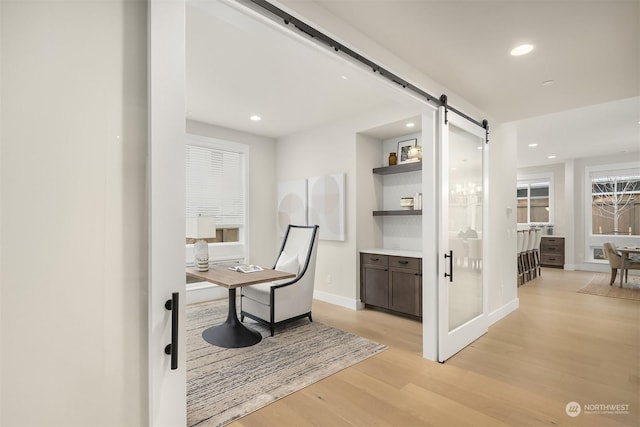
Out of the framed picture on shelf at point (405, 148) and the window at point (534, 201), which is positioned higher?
the framed picture on shelf at point (405, 148)

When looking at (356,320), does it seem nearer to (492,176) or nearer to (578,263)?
(492,176)

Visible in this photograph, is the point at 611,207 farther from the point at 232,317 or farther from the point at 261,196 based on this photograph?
the point at 232,317

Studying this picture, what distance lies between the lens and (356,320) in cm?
412

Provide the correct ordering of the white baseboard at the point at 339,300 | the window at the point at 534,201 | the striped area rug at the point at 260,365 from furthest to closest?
the window at the point at 534,201, the white baseboard at the point at 339,300, the striped area rug at the point at 260,365

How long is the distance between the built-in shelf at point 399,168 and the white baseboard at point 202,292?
3046mm

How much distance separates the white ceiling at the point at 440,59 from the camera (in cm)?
203

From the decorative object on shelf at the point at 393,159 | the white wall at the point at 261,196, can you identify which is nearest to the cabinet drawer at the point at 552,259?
the decorative object on shelf at the point at 393,159

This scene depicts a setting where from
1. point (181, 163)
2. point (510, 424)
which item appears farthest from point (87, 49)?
point (510, 424)

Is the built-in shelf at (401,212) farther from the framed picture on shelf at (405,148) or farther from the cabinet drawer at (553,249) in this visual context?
the cabinet drawer at (553,249)

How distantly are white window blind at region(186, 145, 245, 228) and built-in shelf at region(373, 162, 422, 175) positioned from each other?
7.58ft

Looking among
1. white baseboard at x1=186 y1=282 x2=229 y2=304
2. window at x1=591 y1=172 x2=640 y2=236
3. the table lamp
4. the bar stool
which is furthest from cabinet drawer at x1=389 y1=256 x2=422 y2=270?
window at x1=591 y1=172 x2=640 y2=236

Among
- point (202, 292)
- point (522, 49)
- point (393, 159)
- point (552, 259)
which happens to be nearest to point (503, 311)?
point (393, 159)

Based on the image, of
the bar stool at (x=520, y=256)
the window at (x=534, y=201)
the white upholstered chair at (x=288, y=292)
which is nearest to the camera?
the white upholstered chair at (x=288, y=292)

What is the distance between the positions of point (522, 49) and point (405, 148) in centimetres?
233
